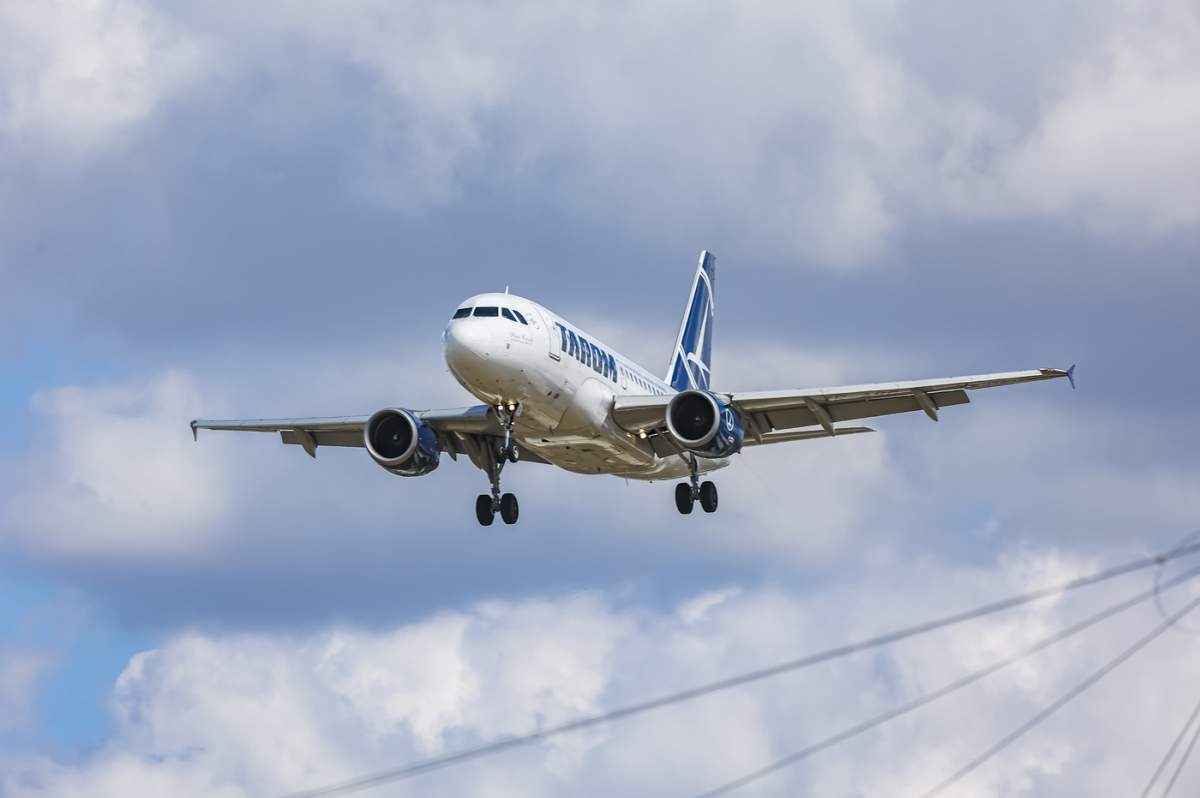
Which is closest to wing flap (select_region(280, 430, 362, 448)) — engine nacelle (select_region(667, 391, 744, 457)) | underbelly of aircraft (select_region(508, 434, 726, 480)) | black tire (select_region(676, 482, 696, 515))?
underbelly of aircraft (select_region(508, 434, 726, 480))

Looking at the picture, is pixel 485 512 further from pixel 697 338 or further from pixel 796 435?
pixel 697 338

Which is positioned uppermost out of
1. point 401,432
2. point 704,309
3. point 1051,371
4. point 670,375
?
point 704,309

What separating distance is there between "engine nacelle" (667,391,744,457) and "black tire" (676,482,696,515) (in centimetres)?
756

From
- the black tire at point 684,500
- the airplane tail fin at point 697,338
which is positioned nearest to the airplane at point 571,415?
the black tire at point 684,500

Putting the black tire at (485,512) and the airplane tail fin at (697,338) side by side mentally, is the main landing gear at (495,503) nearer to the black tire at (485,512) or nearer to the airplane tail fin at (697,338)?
the black tire at (485,512)

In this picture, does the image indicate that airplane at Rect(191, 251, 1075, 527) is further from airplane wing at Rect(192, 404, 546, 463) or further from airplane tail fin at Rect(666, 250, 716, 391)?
airplane tail fin at Rect(666, 250, 716, 391)

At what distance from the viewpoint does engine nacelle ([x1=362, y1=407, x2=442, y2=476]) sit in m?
52.6

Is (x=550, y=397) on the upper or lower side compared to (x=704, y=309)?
lower

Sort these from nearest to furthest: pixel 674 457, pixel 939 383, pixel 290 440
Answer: pixel 939 383 → pixel 674 457 → pixel 290 440

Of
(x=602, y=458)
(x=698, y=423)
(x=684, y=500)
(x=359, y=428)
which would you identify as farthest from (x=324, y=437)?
(x=698, y=423)

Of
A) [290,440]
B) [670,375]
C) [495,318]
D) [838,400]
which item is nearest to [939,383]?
[838,400]

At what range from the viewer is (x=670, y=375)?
67.1 metres

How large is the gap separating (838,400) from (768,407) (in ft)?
7.21

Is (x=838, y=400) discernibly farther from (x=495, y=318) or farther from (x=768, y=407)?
(x=495, y=318)
